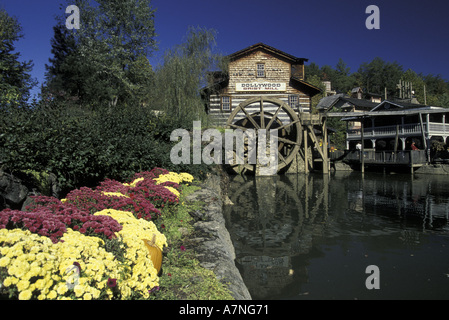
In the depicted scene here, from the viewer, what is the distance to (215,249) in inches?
165

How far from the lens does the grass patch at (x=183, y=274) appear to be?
290 cm

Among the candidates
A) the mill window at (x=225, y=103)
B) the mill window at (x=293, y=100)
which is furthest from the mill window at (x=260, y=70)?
the mill window at (x=225, y=103)

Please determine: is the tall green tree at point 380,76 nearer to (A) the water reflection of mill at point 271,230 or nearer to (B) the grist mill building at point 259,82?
(B) the grist mill building at point 259,82

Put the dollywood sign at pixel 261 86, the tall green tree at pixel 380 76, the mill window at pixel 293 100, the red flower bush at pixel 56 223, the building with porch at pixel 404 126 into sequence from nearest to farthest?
the red flower bush at pixel 56 223 → the dollywood sign at pixel 261 86 → the mill window at pixel 293 100 → the building with porch at pixel 404 126 → the tall green tree at pixel 380 76

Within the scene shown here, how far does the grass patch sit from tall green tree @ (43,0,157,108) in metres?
17.3

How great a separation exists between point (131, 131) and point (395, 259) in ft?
26.8

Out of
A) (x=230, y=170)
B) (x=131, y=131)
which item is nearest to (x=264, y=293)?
(x=131, y=131)

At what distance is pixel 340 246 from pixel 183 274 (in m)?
4.02

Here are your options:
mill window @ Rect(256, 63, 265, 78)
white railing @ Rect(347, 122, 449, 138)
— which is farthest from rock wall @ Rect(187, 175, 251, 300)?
white railing @ Rect(347, 122, 449, 138)

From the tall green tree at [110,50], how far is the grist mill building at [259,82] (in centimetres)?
564

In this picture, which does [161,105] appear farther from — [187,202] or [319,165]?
[319,165]

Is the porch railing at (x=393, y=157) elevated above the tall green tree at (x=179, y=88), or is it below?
below

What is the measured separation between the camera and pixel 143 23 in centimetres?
2356

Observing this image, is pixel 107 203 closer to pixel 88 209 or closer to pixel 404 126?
pixel 88 209
